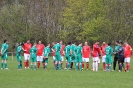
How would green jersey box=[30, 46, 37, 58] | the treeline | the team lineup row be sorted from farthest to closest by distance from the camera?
1. the treeline
2. green jersey box=[30, 46, 37, 58]
3. the team lineup row

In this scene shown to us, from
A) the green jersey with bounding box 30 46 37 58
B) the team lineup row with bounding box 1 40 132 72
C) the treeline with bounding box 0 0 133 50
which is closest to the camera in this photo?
the team lineup row with bounding box 1 40 132 72

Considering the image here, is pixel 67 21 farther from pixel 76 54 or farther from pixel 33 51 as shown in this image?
pixel 76 54

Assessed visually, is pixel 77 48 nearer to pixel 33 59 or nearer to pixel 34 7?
pixel 33 59

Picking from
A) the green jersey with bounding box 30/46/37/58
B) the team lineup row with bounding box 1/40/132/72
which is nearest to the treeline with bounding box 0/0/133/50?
the team lineup row with bounding box 1/40/132/72

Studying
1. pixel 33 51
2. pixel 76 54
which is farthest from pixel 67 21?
pixel 76 54

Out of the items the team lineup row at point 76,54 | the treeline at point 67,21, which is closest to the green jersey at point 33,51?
the team lineup row at point 76,54

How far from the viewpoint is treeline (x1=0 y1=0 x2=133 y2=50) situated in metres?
59.4

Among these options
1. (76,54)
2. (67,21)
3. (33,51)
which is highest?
(67,21)

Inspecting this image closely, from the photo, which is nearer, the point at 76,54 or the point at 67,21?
the point at 76,54

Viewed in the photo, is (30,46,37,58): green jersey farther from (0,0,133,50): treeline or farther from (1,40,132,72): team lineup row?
(0,0,133,50): treeline

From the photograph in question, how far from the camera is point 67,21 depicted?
203 ft

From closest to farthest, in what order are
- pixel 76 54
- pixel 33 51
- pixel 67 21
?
pixel 76 54, pixel 33 51, pixel 67 21

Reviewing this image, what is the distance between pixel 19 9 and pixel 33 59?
35575 millimetres

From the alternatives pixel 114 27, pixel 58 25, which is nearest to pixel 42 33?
pixel 58 25
